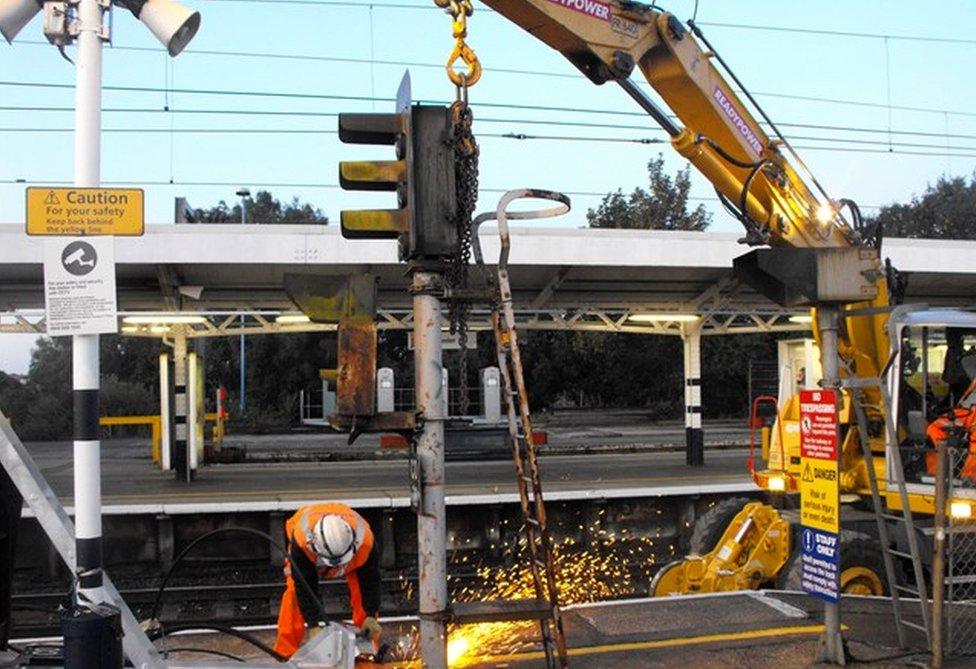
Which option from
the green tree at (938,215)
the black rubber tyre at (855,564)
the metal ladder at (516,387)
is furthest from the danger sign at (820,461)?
the green tree at (938,215)

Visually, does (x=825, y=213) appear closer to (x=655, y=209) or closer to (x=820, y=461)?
(x=820, y=461)

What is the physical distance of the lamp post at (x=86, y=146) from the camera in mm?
4031

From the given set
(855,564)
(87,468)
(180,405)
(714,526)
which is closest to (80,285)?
(87,468)

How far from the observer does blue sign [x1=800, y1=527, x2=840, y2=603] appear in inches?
233

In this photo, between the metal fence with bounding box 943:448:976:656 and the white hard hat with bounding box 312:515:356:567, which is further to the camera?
the metal fence with bounding box 943:448:976:656

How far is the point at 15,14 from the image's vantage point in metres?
4.36

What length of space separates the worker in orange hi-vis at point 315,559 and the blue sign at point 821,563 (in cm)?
299

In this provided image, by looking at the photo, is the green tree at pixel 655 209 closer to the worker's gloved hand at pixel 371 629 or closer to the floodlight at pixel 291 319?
the floodlight at pixel 291 319

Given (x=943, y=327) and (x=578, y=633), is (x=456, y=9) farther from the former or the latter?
(x=943, y=327)

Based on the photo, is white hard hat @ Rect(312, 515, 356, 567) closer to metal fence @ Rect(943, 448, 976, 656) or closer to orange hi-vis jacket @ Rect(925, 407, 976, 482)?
metal fence @ Rect(943, 448, 976, 656)

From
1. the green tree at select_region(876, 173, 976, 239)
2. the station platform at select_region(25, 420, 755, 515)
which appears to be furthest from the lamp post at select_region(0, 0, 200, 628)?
the green tree at select_region(876, 173, 976, 239)

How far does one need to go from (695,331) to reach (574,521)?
6.51 m

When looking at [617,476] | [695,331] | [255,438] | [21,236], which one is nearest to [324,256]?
[21,236]

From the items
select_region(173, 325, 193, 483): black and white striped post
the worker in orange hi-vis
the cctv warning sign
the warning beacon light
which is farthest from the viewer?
select_region(173, 325, 193, 483): black and white striped post
